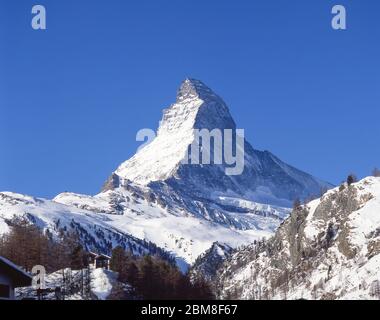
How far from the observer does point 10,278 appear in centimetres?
4678

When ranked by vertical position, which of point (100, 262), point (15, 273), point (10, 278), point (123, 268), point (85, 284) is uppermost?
point (100, 262)

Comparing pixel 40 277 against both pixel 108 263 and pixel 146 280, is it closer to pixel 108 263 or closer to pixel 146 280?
pixel 146 280

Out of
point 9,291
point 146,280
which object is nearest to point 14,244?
point 146,280

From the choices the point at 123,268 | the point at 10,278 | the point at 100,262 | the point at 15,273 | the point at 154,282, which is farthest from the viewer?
the point at 100,262

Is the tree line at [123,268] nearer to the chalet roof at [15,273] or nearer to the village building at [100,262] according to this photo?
the village building at [100,262]

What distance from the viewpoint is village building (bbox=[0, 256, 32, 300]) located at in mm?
45763

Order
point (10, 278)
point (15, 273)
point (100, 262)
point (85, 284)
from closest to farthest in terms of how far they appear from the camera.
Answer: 1. point (15, 273)
2. point (10, 278)
3. point (85, 284)
4. point (100, 262)

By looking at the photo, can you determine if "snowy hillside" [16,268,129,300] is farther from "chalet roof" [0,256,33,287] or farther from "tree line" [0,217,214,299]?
"chalet roof" [0,256,33,287]

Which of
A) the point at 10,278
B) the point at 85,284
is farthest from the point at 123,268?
the point at 10,278

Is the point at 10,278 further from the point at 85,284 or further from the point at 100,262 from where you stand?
the point at 100,262

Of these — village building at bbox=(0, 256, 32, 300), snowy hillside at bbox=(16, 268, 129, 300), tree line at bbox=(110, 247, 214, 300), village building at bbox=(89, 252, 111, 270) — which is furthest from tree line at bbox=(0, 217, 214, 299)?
village building at bbox=(0, 256, 32, 300)

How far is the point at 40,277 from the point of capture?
137 m

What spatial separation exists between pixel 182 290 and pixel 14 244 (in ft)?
126
